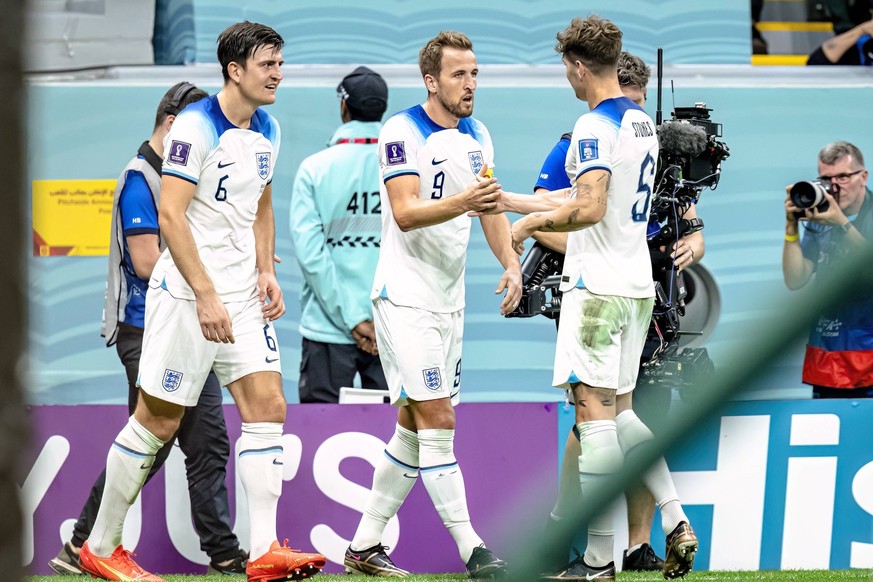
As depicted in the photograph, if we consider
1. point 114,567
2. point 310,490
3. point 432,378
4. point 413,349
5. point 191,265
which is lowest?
point 114,567

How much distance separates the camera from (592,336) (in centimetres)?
528

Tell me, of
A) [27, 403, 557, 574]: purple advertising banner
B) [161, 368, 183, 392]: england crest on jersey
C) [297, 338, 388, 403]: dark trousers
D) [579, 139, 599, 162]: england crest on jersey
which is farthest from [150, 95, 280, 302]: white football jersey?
[297, 338, 388, 403]: dark trousers

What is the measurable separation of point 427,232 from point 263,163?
2.39 feet

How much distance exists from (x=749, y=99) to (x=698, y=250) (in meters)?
3.23

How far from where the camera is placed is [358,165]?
706cm

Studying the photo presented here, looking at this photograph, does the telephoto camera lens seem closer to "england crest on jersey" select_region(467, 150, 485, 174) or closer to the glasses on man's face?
the glasses on man's face

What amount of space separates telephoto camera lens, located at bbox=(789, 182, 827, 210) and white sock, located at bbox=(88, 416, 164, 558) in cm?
307

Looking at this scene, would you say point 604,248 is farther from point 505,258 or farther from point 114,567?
point 114,567

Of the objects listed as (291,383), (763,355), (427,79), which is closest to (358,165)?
(427,79)

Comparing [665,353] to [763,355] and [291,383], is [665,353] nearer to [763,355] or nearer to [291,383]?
[291,383]

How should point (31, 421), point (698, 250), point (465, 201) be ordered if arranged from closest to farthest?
point (31, 421)
point (465, 201)
point (698, 250)

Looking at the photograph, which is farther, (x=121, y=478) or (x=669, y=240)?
(x=669, y=240)

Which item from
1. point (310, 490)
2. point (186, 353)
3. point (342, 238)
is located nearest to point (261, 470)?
point (186, 353)

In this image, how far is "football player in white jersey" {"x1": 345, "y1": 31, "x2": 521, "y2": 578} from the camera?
542 centimetres
